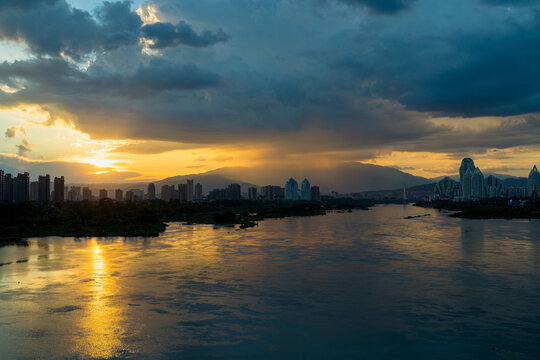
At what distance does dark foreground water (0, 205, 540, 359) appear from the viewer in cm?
1326

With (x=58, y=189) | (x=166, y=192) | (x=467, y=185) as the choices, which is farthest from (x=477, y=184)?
(x=58, y=189)

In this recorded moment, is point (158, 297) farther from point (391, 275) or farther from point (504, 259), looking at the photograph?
point (504, 259)

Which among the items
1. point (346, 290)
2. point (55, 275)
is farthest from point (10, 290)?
point (346, 290)

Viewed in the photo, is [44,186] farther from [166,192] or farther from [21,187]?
[166,192]

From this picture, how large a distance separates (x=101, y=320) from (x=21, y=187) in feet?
395

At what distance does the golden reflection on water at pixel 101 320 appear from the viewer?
1312 centimetres

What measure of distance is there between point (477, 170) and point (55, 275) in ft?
662

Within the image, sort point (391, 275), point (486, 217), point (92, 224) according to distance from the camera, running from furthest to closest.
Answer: point (486, 217) < point (92, 224) < point (391, 275)

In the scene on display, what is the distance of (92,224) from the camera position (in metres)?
54.8

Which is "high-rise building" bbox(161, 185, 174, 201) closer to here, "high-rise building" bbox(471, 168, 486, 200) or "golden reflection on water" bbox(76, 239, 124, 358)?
"high-rise building" bbox(471, 168, 486, 200)

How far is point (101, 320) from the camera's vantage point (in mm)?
16062

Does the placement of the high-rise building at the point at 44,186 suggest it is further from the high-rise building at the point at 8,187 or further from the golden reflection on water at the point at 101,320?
the golden reflection on water at the point at 101,320

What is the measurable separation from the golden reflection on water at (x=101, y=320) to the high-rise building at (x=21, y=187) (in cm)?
10822

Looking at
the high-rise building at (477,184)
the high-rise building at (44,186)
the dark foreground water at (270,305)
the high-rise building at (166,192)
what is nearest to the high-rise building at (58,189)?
the high-rise building at (44,186)
